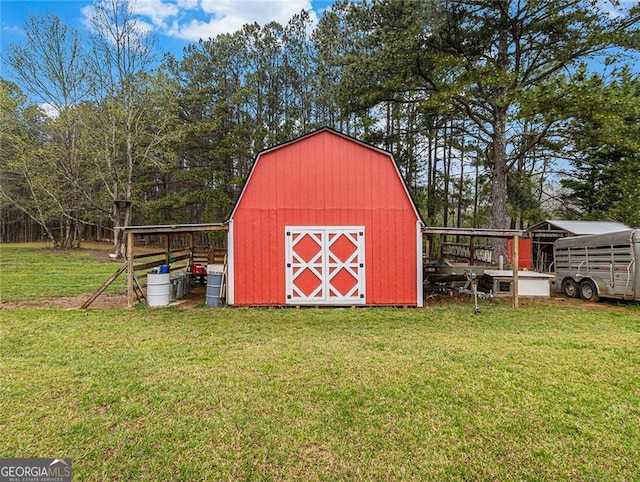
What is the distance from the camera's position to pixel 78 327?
20.1 feet

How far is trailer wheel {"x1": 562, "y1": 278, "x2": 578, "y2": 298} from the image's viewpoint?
32.5ft

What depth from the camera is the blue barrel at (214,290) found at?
329 inches

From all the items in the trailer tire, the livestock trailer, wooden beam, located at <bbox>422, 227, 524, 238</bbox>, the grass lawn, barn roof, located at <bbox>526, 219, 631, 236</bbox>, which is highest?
barn roof, located at <bbox>526, 219, 631, 236</bbox>

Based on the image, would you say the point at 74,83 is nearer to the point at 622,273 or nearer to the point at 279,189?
the point at 279,189

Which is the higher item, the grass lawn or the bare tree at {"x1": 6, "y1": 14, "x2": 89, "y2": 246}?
the bare tree at {"x1": 6, "y1": 14, "x2": 89, "y2": 246}

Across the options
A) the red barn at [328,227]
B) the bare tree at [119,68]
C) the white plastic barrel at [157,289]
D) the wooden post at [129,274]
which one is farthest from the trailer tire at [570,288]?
the bare tree at [119,68]

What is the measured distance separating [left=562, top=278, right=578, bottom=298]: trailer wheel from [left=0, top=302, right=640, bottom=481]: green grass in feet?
14.4

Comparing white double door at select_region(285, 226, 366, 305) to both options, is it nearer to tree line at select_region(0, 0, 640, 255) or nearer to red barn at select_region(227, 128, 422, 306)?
red barn at select_region(227, 128, 422, 306)

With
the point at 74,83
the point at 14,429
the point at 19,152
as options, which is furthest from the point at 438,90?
the point at 19,152

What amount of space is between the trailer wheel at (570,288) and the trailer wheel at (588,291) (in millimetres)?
177

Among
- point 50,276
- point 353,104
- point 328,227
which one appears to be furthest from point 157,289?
point 353,104

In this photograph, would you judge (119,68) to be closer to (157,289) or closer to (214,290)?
(157,289)

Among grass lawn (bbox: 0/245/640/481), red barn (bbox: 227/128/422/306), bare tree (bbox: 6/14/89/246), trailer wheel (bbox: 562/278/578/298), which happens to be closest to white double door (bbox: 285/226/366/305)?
red barn (bbox: 227/128/422/306)

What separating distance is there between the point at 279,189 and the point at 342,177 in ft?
5.52
